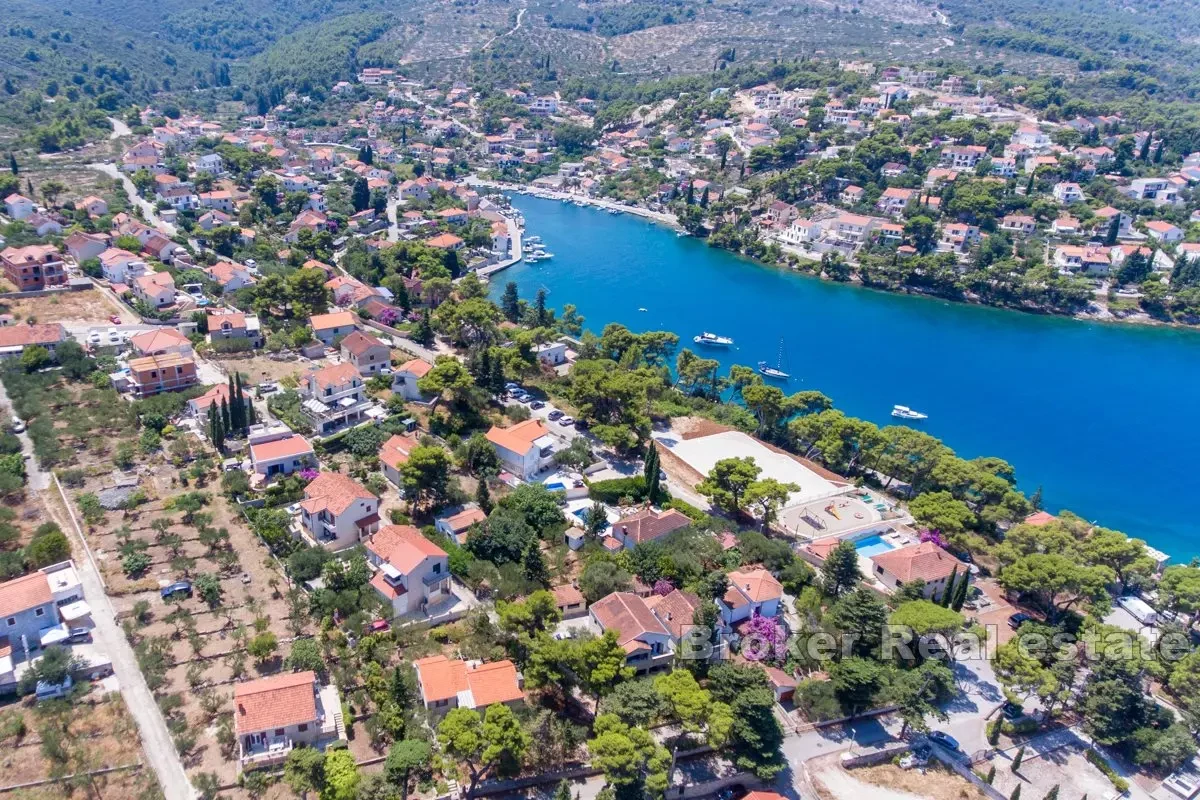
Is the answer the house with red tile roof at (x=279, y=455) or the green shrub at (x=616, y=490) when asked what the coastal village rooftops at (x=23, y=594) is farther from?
the green shrub at (x=616, y=490)

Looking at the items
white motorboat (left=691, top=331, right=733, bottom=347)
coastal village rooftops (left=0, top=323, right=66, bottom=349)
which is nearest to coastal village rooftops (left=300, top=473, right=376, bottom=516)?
coastal village rooftops (left=0, top=323, right=66, bottom=349)

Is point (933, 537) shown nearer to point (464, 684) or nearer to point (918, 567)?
point (918, 567)

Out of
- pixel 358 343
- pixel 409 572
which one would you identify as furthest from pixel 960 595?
pixel 358 343

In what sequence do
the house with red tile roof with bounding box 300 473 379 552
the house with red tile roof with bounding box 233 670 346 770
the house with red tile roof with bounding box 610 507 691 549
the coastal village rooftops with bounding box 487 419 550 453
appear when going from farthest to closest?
the coastal village rooftops with bounding box 487 419 550 453
the house with red tile roof with bounding box 610 507 691 549
the house with red tile roof with bounding box 300 473 379 552
the house with red tile roof with bounding box 233 670 346 770

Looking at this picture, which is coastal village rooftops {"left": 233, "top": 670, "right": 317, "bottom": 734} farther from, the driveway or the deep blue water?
the deep blue water

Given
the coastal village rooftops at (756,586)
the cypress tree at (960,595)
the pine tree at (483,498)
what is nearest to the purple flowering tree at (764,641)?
the coastal village rooftops at (756,586)

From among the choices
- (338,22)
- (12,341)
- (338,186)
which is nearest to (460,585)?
(12,341)
